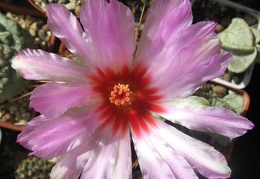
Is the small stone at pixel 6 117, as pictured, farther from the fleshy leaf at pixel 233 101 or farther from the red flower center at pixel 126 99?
the fleshy leaf at pixel 233 101

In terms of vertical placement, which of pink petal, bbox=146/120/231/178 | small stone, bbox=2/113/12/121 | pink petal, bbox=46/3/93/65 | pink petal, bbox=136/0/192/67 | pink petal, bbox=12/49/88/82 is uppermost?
pink petal, bbox=136/0/192/67

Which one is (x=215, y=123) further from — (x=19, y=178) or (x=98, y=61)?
(x=19, y=178)

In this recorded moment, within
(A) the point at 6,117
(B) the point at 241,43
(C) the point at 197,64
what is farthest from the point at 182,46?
(A) the point at 6,117

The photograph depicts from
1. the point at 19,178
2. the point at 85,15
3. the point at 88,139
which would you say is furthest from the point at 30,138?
the point at 19,178

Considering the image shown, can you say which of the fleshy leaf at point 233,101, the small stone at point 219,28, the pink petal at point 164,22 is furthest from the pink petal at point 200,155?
the small stone at point 219,28

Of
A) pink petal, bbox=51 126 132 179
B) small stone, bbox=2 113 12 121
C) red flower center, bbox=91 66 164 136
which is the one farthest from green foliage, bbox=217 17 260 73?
small stone, bbox=2 113 12 121

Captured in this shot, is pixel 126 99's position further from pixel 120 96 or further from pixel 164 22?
pixel 164 22

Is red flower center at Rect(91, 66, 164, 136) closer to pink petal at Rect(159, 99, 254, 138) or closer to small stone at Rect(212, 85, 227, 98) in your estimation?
pink petal at Rect(159, 99, 254, 138)
